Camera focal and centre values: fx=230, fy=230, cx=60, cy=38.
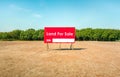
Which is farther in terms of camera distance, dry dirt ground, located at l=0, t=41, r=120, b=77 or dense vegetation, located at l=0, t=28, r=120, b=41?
dense vegetation, located at l=0, t=28, r=120, b=41

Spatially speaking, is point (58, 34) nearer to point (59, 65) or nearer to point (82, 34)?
point (59, 65)

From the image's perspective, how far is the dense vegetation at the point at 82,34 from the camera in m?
110

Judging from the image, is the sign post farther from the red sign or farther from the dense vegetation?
the dense vegetation

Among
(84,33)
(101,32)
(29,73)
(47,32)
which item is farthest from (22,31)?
(29,73)

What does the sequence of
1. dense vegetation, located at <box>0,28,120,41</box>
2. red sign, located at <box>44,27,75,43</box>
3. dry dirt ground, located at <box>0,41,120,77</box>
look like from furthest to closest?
dense vegetation, located at <box>0,28,120,41</box>
red sign, located at <box>44,27,75,43</box>
dry dirt ground, located at <box>0,41,120,77</box>

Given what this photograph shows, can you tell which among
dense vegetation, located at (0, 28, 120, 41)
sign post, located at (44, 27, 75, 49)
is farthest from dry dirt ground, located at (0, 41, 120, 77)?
dense vegetation, located at (0, 28, 120, 41)

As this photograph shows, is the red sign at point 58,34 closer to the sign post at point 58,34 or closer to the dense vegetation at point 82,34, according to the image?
the sign post at point 58,34

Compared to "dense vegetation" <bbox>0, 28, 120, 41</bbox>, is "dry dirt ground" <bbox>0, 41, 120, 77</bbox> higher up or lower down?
lower down

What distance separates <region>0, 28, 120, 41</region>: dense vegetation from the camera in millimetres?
110188

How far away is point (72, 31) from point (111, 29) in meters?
91.0

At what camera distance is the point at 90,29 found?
11931 cm

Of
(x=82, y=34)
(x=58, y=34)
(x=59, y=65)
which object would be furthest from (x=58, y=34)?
(x=82, y=34)

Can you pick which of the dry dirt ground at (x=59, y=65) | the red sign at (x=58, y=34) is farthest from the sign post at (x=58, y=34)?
the dry dirt ground at (x=59, y=65)

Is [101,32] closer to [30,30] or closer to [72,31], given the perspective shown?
[30,30]
